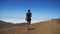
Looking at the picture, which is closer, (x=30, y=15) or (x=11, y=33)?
(x=11, y=33)

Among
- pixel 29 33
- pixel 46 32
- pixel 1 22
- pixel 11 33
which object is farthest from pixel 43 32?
pixel 1 22

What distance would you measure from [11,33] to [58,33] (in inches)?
147

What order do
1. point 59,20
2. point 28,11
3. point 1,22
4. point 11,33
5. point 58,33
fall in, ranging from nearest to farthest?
point 58,33
point 11,33
point 28,11
point 59,20
point 1,22

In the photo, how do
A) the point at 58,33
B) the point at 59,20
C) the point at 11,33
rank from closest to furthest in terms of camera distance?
1. the point at 58,33
2. the point at 11,33
3. the point at 59,20

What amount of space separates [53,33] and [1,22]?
52.5 feet

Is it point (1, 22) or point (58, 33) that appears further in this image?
point (1, 22)

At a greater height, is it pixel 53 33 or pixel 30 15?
pixel 30 15

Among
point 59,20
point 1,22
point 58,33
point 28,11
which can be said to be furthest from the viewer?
point 1,22

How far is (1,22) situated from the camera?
27.6 m

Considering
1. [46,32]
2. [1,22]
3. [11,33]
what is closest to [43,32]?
[46,32]

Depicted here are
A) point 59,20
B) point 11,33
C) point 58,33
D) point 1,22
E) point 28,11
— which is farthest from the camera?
point 1,22

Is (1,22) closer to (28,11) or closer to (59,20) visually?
(59,20)

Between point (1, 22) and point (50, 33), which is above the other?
point (1, 22)

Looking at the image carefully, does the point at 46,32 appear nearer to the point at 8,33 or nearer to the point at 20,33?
the point at 20,33
